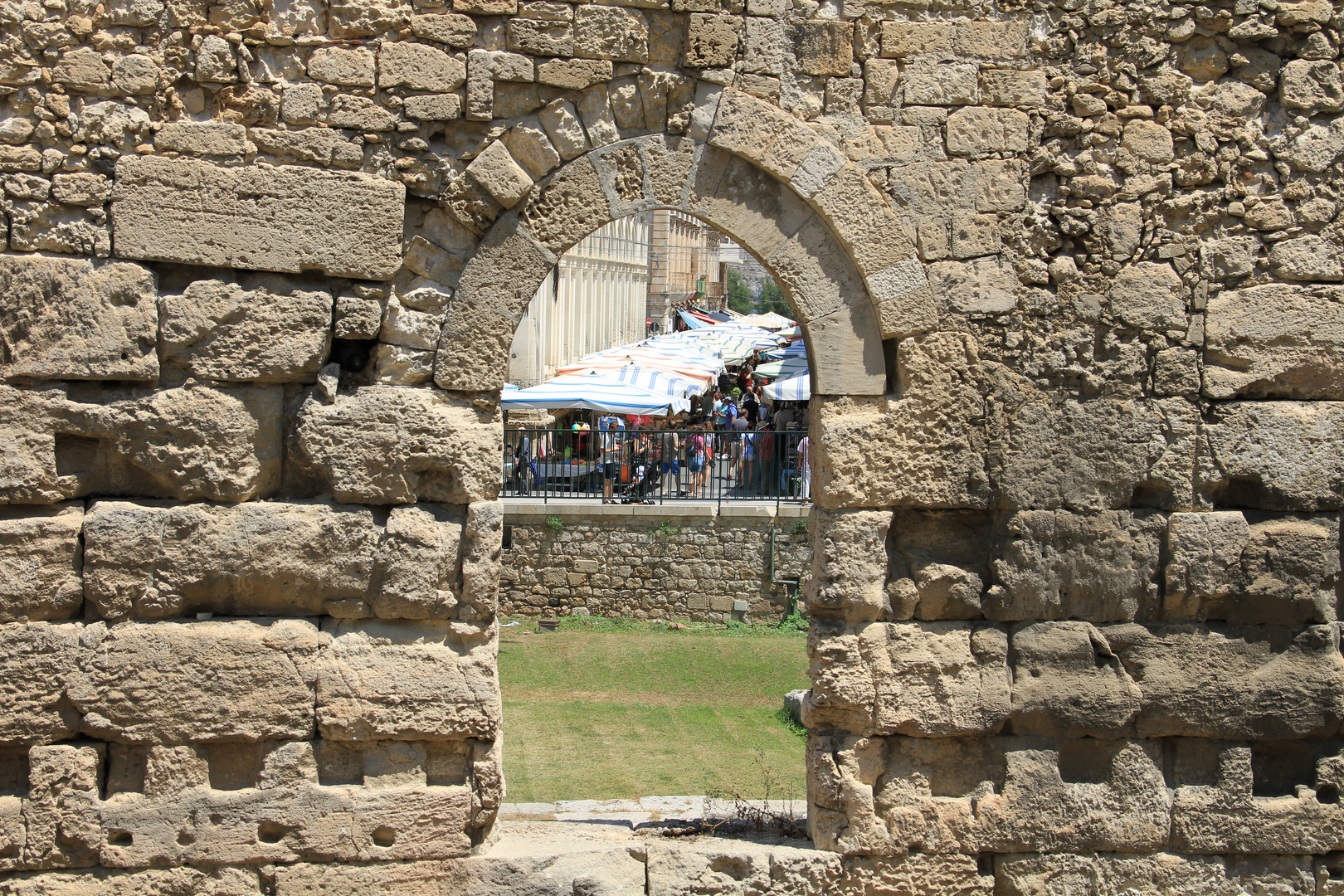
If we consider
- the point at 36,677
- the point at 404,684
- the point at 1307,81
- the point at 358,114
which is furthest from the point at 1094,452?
the point at 36,677

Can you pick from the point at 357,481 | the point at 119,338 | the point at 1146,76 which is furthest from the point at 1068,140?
the point at 119,338

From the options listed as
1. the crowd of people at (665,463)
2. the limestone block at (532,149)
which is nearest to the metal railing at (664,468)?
the crowd of people at (665,463)

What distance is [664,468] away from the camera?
504 inches

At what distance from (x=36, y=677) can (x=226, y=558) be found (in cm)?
83

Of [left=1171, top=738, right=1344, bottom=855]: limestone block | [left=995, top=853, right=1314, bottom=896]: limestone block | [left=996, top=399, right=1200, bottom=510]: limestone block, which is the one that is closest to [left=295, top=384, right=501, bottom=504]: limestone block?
[left=996, top=399, right=1200, bottom=510]: limestone block

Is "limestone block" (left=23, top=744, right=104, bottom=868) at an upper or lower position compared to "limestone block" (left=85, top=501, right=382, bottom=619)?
lower

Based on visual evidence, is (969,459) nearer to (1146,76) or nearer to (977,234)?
(977,234)

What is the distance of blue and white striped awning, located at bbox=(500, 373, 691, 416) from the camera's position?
13883mm

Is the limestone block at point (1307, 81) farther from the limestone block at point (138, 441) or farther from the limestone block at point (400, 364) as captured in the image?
the limestone block at point (138, 441)

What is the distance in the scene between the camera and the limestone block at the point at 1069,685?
181 inches

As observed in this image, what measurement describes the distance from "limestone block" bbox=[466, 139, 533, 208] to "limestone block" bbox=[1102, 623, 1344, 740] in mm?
2808

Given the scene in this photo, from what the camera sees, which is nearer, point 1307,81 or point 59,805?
point 59,805

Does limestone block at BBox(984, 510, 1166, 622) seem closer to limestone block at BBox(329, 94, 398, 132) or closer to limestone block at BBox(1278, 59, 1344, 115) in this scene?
limestone block at BBox(1278, 59, 1344, 115)

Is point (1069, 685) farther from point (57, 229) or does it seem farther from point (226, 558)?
point (57, 229)
